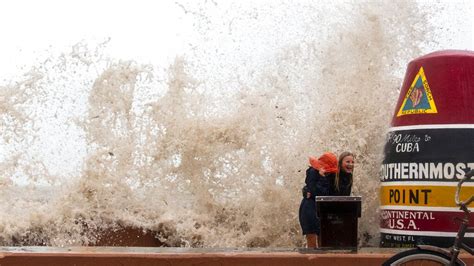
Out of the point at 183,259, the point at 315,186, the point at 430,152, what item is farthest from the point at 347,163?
the point at 183,259

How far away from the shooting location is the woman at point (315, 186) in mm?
5918

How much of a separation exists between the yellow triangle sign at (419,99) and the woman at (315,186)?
0.76 m

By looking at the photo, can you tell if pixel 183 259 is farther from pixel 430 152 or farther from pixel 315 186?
pixel 430 152

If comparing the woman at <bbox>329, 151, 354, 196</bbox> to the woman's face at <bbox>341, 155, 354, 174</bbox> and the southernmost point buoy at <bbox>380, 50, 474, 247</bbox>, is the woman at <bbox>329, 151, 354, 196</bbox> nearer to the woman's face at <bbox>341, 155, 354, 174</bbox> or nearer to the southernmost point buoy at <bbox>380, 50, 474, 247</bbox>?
the woman's face at <bbox>341, 155, 354, 174</bbox>

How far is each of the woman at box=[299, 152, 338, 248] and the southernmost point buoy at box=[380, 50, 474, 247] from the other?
18.9 inches

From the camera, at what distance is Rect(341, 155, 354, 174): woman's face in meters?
5.96

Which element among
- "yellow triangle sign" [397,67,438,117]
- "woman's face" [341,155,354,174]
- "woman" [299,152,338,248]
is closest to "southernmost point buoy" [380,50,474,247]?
"yellow triangle sign" [397,67,438,117]

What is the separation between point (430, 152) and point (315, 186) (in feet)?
3.49

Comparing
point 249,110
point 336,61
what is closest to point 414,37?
point 336,61

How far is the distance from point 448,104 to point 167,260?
8.21ft

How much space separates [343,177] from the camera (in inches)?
237

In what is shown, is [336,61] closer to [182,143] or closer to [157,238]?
[182,143]

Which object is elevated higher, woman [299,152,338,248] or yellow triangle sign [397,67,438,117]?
yellow triangle sign [397,67,438,117]

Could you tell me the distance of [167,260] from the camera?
4793 mm
